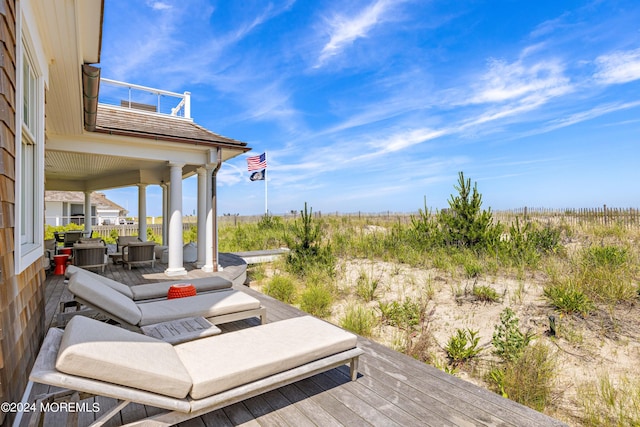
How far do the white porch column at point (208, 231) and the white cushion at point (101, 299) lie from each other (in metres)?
4.63

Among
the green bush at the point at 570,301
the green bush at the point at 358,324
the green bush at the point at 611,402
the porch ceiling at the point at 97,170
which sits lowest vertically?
the green bush at the point at 611,402

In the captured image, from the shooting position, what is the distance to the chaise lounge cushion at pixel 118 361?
5.53 feet

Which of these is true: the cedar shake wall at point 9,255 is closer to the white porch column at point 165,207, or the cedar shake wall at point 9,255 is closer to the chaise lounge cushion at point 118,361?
the chaise lounge cushion at point 118,361

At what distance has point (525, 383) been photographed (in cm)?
344

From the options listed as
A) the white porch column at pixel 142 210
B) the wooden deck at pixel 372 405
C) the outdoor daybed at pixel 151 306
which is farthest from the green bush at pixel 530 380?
the white porch column at pixel 142 210

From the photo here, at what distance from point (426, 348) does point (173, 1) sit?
8.58 meters

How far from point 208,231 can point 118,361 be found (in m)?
A: 6.63

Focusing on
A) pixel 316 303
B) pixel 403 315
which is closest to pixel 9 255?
pixel 316 303

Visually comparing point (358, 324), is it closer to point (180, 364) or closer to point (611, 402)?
point (611, 402)

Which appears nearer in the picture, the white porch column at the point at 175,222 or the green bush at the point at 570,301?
the green bush at the point at 570,301

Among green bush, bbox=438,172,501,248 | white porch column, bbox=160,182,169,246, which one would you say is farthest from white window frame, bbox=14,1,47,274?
green bush, bbox=438,172,501,248

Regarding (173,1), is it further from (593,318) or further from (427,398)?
(593,318)

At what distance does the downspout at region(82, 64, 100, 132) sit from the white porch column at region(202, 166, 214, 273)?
2.99 meters

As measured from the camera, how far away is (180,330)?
3.09 metres
